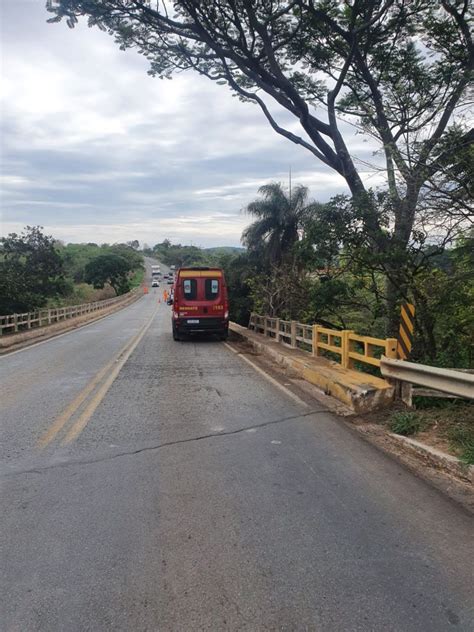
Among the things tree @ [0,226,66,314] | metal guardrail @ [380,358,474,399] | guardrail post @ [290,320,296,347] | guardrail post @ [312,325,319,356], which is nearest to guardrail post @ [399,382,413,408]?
metal guardrail @ [380,358,474,399]

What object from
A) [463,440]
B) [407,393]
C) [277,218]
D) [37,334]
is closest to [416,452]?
[463,440]

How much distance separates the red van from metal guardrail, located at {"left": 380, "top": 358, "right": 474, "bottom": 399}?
1178 centimetres

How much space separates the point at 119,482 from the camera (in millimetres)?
4625

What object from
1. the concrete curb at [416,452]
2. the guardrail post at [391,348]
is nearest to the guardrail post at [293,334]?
the guardrail post at [391,348]

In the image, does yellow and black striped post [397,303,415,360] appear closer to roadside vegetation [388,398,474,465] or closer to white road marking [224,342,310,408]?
roadside vegetation [388,398,474,465]

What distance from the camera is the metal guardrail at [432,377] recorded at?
18.6 ft

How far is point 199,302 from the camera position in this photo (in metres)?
19.0

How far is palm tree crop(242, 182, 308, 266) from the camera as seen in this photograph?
22406mm

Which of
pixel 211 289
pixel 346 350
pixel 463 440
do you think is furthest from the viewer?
pixel 211 289

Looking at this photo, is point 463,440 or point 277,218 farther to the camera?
point 277,218

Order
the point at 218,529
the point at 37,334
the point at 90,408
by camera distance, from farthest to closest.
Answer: the point at 37,334, the point at 90,408, the point at 218,529

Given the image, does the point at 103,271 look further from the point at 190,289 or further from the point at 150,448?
the point at 150,448

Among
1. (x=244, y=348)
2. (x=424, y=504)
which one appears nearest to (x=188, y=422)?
(x=424, y=504)

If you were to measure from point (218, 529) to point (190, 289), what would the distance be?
1571 cm
